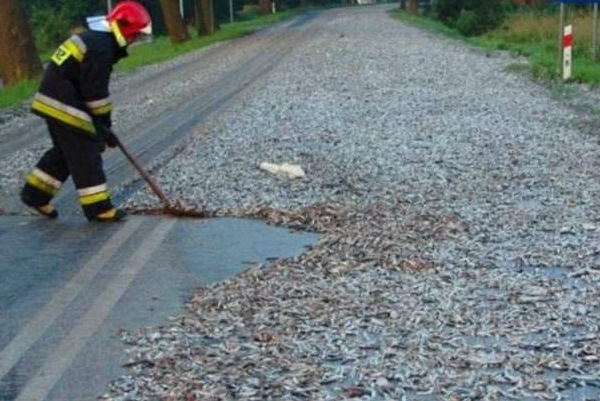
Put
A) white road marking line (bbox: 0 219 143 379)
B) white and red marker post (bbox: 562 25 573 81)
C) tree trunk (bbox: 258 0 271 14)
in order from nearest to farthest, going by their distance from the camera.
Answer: white road marking line (bbox: 0 219 143 379) < white and red marker post (bbox: 562 25 573 81) < tree trunk (bbox: 258 0 271 14)

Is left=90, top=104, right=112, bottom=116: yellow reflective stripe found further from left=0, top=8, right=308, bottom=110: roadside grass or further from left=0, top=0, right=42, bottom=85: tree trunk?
left=0, top=0, right=42, bottom=85: tree trunk

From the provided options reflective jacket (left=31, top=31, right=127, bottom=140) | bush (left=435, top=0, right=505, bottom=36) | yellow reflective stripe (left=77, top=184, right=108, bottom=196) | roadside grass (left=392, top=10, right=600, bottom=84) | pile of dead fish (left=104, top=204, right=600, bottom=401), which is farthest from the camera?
bush (left=435, top=0, right=505, bottom=36)

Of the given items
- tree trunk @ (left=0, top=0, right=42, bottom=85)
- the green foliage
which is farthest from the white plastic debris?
the green foliage

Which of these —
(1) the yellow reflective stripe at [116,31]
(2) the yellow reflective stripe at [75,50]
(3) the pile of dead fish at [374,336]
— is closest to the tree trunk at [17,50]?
(2) the yellow reflective stripe at [75,50]

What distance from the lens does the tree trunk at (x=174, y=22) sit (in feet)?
164

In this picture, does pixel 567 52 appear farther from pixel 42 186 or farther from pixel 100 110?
pixel 42 186

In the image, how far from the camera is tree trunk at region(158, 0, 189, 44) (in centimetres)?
4994

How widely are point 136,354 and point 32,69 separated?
874 inches

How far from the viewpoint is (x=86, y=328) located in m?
6.75

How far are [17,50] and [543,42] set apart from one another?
56.1 feet

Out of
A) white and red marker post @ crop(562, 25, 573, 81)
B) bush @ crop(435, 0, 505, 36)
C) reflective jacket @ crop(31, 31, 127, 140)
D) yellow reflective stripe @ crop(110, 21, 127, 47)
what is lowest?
bush @ crop(435, 0, 505, 36)

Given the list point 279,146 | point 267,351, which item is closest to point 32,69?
point 279,146

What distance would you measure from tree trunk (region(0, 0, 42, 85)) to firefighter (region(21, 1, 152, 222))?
682 inches

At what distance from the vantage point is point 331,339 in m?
6.38
